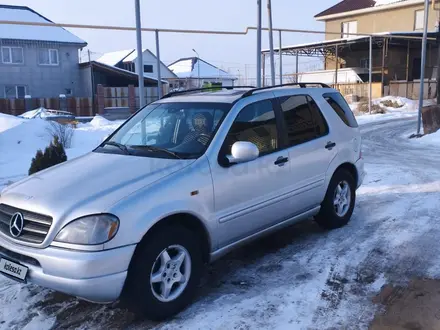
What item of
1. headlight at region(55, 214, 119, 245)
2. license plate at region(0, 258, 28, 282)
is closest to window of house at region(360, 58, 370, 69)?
headlight at region(55, 214, 119, 245)

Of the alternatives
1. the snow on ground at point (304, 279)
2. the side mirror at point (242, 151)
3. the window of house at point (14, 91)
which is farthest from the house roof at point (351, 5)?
the side mirror at point (242, 151)

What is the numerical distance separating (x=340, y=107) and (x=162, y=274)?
3.43 metres

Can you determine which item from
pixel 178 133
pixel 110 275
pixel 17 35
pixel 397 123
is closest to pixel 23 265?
pixel 110 275

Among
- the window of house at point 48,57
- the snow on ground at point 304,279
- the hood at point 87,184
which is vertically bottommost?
the snow on ground at point 304,279

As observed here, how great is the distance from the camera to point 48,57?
35562 millimetres

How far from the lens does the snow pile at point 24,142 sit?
10.1 m

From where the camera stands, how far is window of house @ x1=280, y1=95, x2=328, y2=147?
16.6 feet

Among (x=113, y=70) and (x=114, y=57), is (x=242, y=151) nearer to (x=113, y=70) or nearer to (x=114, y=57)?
(x=113, y=70)

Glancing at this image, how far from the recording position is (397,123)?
18.9m

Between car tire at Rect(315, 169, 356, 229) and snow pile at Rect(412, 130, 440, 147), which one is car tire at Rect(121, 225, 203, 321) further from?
snow pile at Rect(412, 130, 440, 147)

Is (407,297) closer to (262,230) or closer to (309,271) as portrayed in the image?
(309,271)

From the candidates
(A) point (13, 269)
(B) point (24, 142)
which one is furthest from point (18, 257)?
(B) point (24, 142)

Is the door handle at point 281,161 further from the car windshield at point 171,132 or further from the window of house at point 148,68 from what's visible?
the window of house at point 148,68

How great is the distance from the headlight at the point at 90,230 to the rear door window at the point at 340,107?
3460 millimetres
